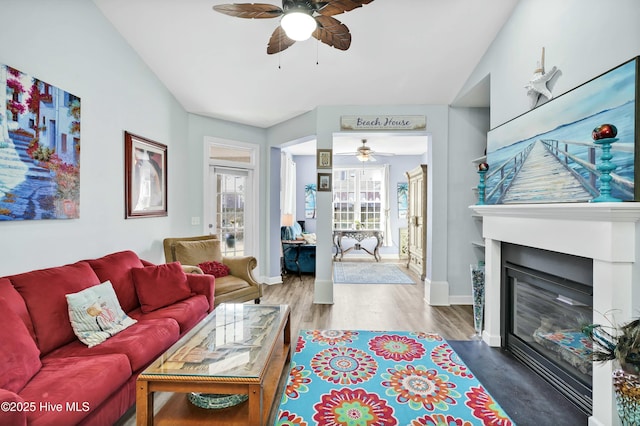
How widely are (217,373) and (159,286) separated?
147cm

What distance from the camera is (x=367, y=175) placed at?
318 inches

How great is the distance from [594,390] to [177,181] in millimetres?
4406

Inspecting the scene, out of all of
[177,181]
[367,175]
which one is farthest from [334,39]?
[367,175]

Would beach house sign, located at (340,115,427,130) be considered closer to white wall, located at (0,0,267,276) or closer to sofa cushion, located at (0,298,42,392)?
white wall, located at (0,0,267,276)

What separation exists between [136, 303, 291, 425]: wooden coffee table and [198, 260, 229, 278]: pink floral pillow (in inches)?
58.6

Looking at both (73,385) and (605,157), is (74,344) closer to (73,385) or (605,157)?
(73,385)

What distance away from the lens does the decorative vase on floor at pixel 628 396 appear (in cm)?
136

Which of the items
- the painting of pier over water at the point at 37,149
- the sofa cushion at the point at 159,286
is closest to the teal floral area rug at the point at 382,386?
the sofa cushion at the point at 159,286

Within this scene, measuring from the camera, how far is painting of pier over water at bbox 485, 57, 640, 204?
1.64 meters

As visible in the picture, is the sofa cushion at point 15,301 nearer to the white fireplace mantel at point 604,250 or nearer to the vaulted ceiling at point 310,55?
the vaulted ceiling at point 310,55

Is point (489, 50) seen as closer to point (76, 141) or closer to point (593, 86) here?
point (593, 86)

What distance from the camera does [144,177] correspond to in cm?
350

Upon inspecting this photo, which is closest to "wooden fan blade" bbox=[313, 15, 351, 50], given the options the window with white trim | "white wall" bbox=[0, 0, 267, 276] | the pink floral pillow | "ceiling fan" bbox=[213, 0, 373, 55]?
"ceiling fan" bbox=[213, 0, 373, 55]

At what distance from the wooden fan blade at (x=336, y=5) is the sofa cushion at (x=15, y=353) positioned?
235 cm
